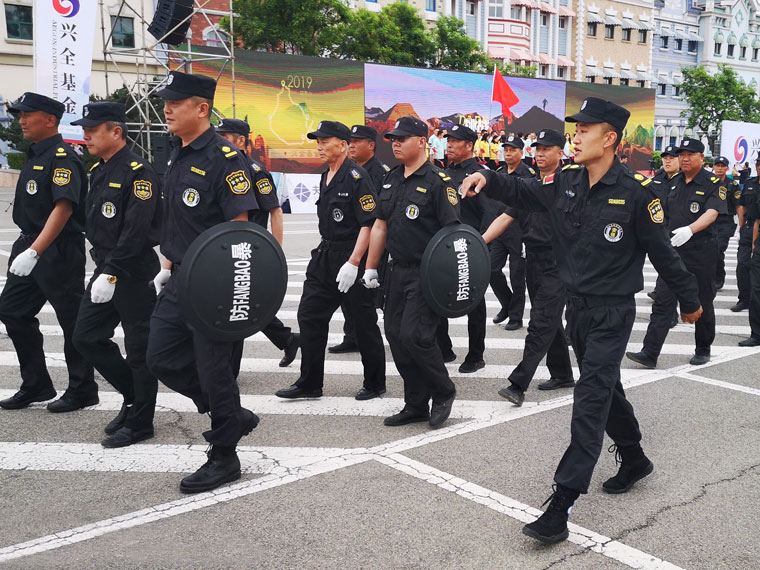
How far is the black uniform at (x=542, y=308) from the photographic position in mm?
5883

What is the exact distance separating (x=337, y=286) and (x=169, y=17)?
49.3 feet

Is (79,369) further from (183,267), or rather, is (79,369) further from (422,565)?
(422,565)

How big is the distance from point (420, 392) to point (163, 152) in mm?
13324

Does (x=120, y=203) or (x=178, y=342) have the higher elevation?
(x=120, y=203)

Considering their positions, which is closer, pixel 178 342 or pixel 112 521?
pixel 112 521

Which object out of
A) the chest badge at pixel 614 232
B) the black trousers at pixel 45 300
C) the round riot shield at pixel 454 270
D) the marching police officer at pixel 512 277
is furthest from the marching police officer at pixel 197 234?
the marching police officer at pixel 512 277

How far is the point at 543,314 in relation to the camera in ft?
20.0

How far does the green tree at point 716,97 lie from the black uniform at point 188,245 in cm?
5106

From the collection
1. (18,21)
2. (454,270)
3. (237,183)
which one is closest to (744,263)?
(454,270)

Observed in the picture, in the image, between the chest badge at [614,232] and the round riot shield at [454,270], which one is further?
the round riot shield at [454,270]

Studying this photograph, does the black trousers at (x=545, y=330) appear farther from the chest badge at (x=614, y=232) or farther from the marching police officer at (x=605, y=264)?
the chest badge at (x=614, y=232)

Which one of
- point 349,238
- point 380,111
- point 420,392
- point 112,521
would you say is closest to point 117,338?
point 349,238

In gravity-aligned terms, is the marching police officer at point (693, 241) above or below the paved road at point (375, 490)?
above

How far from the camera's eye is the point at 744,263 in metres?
11.0
